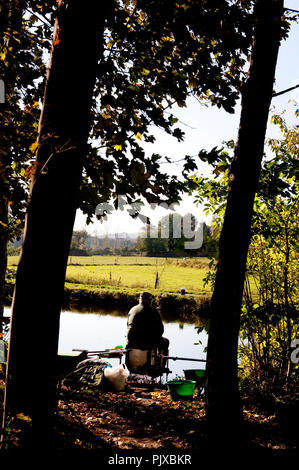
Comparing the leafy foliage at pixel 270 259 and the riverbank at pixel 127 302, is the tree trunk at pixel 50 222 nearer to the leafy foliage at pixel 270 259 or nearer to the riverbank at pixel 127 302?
the leafy foliage at pixel 270 259

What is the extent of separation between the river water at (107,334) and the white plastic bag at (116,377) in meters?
13.1

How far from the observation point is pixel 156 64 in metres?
4.56

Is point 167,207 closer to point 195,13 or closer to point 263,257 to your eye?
point 195,13

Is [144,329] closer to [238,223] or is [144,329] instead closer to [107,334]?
[238,223]

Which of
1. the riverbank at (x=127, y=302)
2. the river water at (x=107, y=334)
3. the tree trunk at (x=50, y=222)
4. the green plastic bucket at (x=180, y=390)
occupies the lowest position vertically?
the river water at (x=107, y=334)

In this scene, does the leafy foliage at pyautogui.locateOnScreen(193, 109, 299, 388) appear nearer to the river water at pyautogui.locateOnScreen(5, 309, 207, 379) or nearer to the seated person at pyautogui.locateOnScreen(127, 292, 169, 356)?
the seated person at pyautogui.locateOnScreen(127, 292, 169, 356)

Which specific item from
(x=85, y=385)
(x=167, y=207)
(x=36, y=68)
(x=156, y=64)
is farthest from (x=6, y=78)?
(x=85, y=385)

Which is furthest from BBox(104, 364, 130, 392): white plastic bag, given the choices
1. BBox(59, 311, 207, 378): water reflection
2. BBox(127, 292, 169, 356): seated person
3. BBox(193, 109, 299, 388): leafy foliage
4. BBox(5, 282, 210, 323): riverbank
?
BBox(5, 282, 210, 323): riverbank

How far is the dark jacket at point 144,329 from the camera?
7.32m

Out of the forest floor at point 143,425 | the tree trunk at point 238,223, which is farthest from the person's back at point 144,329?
the tree trunk at point 238,223

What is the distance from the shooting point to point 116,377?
664 centimetres

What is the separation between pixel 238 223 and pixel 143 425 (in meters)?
2.99

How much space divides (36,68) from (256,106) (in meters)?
2.94
